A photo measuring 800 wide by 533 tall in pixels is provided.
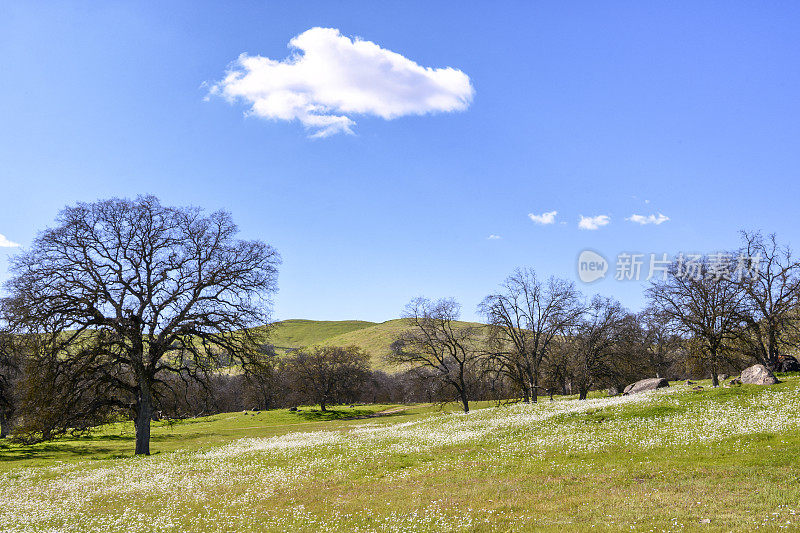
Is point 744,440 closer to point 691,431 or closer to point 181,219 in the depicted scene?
point 691,431

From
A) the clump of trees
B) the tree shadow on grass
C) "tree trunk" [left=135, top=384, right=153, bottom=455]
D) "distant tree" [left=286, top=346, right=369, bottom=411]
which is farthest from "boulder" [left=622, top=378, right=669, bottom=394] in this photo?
"distant tree" [left=286, top=346, right=369, bottom=411]

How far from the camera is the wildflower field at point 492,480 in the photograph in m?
12.5

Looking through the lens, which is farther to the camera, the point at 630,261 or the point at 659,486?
the point at 630,261

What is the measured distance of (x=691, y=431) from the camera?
21891 mm

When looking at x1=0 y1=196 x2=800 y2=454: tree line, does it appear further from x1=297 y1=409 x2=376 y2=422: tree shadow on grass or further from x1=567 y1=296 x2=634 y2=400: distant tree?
x1=297 y1=409 x2=376 y2=422: tree shadow on grass

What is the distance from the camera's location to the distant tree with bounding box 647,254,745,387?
44.5 metres

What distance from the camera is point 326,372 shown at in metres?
102

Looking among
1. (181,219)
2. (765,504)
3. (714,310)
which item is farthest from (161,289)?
(714,310)

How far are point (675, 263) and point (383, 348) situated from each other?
148 m

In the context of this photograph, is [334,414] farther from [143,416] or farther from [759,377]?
[759,377]

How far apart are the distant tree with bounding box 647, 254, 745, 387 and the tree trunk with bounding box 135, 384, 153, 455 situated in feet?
157

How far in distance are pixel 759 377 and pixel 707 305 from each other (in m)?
13.1

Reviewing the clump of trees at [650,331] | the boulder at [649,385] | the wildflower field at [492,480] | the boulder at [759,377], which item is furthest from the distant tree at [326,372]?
the boulder at [759,377]

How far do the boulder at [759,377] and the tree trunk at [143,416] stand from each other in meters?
44.1
